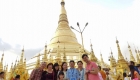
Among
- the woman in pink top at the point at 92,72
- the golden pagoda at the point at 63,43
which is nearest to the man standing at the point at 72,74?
the woman in pink top at the point at 92,72

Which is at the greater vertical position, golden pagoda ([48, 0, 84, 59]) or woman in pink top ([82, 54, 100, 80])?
golden pagoda ([48, 0, 84, 59])

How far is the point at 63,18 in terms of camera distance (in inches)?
1351

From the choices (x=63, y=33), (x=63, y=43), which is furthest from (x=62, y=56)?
(x=63, y=33)

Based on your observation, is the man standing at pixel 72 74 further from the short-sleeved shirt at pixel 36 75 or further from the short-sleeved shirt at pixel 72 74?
the short-sleeved shirt at pixel 36 75

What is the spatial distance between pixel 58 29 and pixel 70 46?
257 inches

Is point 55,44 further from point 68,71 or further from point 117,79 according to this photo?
point 68,71

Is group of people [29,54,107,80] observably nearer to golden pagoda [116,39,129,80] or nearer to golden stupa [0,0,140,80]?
Result: golden stupa [0,0,140,80]

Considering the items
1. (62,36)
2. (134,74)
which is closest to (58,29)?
(62,36)

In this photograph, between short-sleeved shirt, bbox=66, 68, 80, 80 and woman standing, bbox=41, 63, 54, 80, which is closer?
woman standing, bbox=41, 63, 54, 80

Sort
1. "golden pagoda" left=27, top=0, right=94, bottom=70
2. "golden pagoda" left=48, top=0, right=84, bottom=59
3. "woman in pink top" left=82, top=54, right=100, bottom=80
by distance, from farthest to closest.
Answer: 1. "golden pagoda" left=48, top=0, right=84, bottom=59
2. "golden pagoda" left=27, top=0, right=94, bottom=70
3. "woman in pink top" left=82, top=54, right=100, bottom=80

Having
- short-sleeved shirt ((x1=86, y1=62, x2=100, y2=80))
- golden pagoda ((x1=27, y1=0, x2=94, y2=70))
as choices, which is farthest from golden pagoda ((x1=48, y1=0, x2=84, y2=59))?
short-sleeved shirt ((x1=86, y1=62, x2=100, y2=80))

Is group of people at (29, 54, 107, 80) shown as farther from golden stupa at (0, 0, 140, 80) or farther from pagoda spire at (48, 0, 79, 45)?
pagoda spire at (48, 0, 79, 45)

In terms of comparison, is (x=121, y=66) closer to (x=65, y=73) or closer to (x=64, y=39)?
(x=64, y=39)

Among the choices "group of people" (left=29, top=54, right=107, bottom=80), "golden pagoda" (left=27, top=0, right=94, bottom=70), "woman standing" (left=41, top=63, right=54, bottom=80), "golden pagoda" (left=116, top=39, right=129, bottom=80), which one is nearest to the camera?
"group of people" (left=29, top=54, right=107, bottom=80)
